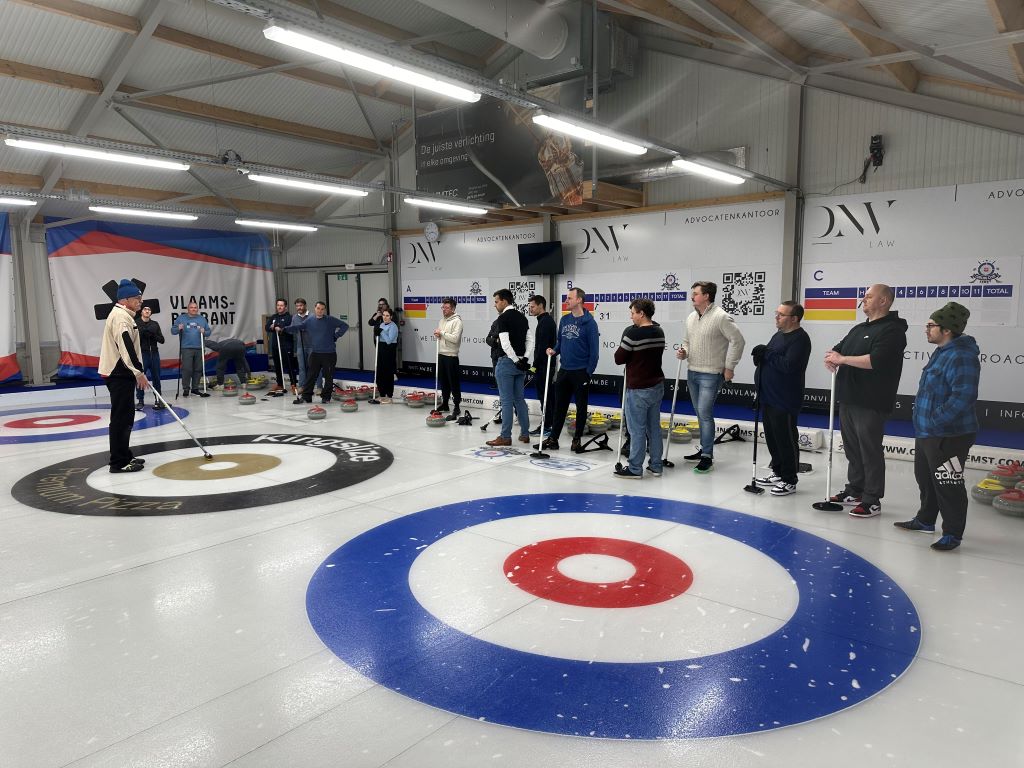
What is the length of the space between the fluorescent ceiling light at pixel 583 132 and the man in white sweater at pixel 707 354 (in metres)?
2.15

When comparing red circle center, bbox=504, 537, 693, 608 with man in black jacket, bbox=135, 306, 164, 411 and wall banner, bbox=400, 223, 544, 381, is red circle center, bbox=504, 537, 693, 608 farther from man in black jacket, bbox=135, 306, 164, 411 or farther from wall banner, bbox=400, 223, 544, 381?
man in black jacket, bbox=135, 306, 164, 411

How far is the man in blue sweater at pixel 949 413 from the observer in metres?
4.37

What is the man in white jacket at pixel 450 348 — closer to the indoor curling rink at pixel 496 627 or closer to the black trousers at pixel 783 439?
the indoor curling rink at pixel 496 627

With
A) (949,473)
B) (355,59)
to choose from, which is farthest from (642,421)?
(355,59)

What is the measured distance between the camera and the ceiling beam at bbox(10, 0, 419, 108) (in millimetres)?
8523

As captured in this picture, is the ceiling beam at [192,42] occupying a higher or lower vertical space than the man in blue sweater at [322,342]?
higher

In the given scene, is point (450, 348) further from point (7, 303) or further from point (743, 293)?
point (7, 303)

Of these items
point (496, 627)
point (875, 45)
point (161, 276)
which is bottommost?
point (496, 627)

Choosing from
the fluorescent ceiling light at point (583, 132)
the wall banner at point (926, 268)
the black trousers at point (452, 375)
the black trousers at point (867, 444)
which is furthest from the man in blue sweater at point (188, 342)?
the black trousers at point (867, 444)

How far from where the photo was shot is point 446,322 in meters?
9.91

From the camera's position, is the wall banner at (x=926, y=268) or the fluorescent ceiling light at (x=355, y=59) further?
the wall banner at (x=926, y=268)

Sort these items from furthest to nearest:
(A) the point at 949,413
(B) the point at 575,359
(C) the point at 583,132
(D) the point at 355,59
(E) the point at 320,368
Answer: (E) the point at 320,368, (B) the point at 575,359, (C) the point at 583,132, (D) the point at 355,59, (A) the point at 949,413

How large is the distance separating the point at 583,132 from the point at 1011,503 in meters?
5.36

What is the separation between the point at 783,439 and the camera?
587cm
